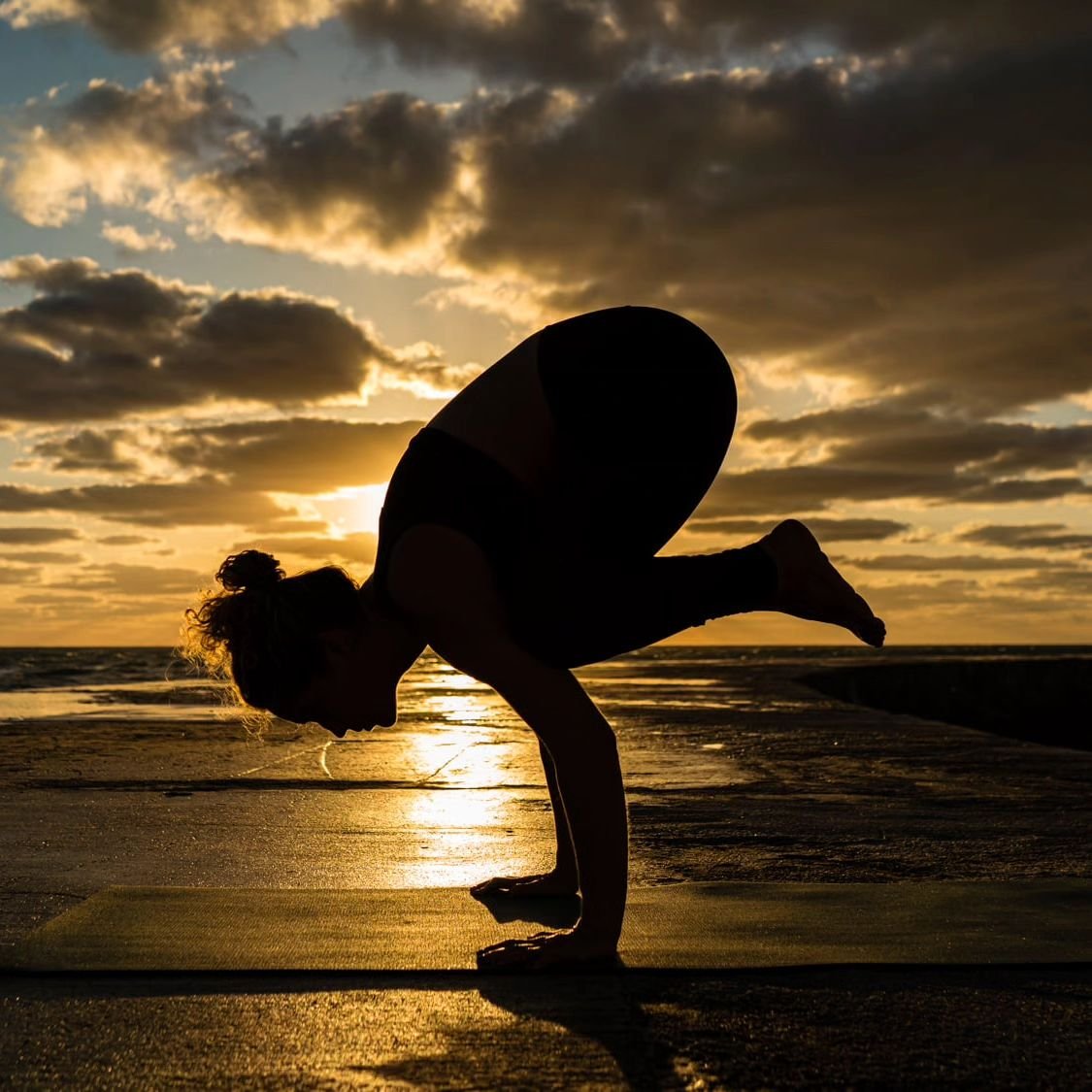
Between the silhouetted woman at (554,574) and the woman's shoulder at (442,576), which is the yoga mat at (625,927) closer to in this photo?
the silhouetted woman at (554,574)

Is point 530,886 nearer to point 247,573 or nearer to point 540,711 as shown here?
point 540,711

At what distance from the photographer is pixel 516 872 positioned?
14.0 feet

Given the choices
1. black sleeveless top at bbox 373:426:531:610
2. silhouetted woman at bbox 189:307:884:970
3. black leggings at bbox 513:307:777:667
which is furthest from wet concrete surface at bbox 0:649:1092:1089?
black sleeveless top at bbox 373:426:531:610

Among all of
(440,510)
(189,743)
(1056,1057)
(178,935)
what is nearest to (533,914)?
(178,935)

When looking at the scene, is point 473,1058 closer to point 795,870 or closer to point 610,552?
point 610,552

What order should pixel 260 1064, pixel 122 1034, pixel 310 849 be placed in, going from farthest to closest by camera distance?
pixel 310 849 < pixel 122 1034 < pixel 260 1064

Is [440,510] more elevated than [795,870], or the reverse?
[440,510]

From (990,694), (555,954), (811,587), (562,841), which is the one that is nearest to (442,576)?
(555,954)

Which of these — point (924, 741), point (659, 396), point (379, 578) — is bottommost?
point (924, 741)

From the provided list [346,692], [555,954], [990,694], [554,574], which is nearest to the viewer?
[555,954]

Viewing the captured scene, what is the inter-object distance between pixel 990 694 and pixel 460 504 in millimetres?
32127

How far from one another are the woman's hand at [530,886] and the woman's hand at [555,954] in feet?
2.69

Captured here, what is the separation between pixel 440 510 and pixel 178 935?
3.99ft

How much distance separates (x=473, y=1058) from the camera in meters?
2.14
